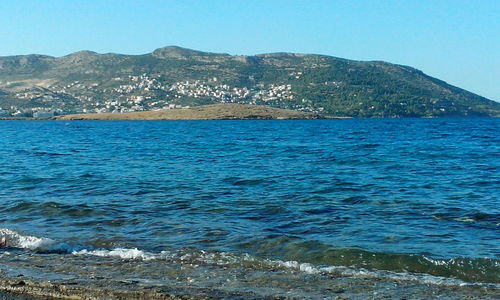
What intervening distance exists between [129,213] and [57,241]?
4.33m

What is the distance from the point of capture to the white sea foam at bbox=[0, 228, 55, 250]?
1385 cm

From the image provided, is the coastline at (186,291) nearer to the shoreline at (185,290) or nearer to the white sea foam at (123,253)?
the shoreline at (185,290)

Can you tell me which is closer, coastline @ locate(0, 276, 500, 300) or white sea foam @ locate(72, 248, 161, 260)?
coastline @ locate(0, 276, 500, 300)

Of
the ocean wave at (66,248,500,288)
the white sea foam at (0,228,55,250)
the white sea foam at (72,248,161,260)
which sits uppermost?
the ocean wave at (66,248,500,288)

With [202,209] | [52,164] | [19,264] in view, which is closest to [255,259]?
[19,264]

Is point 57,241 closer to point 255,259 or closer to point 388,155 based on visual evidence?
point 255,259

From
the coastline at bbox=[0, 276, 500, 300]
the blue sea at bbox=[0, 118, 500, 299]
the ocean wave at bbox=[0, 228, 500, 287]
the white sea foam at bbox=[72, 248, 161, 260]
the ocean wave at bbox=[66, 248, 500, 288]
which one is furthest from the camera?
the white sea foam at bbox=[72, 248, 161, 260]

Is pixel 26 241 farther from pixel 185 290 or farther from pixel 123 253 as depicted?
pixel 185 290

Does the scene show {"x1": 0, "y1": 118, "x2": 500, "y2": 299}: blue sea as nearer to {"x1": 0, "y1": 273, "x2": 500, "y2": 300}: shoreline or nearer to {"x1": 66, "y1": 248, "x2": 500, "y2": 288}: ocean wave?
{"x1": 66, "y1": 248, "x2": 500, "y2": 288}: ocean wave

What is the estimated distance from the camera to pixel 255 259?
1267cm

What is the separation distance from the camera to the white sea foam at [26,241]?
45.4 ft

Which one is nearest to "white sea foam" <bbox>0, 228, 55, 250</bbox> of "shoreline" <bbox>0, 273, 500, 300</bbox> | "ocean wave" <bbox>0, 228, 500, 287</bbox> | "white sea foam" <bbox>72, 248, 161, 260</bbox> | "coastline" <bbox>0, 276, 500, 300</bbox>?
"ocean wave" <bbox>0, 228, 500, 287</bbox>

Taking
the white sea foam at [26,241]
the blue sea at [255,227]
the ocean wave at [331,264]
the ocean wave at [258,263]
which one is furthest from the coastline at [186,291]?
the white sea foam at [26,241]

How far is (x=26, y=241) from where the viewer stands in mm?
14258
